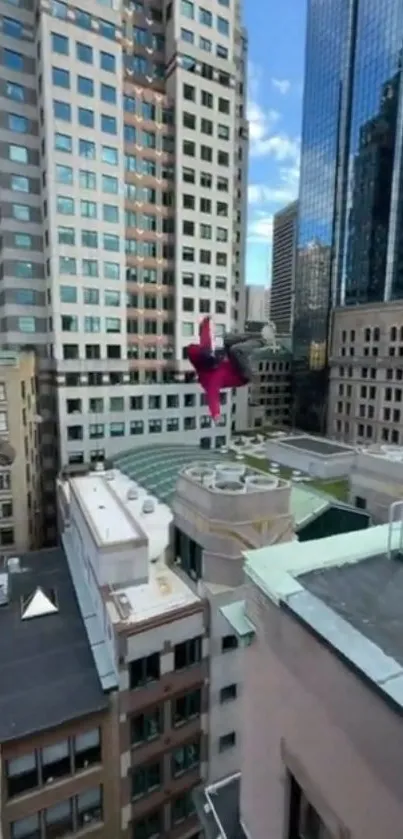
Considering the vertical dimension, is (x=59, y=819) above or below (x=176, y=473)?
below

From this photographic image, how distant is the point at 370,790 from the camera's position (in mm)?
3883

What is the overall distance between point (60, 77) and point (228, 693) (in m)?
52.3

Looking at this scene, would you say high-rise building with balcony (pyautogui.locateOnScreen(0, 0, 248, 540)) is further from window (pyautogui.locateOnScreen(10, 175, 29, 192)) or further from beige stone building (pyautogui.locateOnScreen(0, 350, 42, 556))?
beige stone building (pyautogui.locateOnScreen(0, 350, 42, 556))

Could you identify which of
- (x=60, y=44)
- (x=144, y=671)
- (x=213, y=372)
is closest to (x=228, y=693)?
(x=144, y=671)

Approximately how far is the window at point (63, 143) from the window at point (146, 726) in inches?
1867

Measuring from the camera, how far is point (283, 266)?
414 feet

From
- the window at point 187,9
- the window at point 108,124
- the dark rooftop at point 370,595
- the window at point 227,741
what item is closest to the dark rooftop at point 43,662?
the window at point 227,741

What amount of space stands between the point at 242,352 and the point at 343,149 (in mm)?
91350

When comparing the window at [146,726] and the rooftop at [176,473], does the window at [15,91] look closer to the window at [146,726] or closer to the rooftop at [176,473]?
the rooftop at [176,473]

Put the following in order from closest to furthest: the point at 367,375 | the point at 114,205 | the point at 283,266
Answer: the point at 114,205 < the point at 367,375 < the point at 283,266

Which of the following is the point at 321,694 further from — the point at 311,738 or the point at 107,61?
the point at 107,61

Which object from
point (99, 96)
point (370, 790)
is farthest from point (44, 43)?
point (370, 790)

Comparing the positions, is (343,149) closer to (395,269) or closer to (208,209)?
(395,269)

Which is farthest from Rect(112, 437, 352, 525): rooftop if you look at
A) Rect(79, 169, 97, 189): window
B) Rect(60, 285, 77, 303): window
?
Rect(79, 169, 97, 189): window
